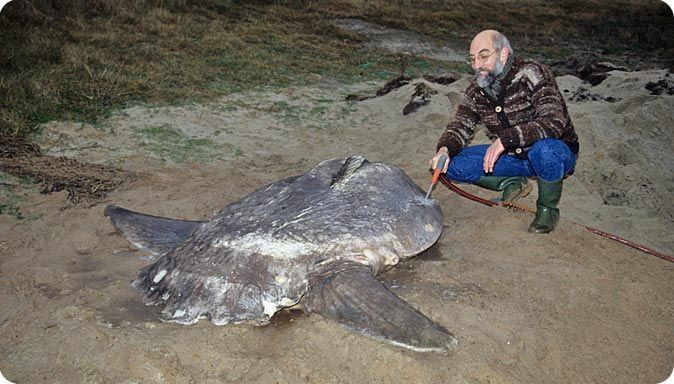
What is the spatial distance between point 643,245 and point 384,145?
2.43 metres

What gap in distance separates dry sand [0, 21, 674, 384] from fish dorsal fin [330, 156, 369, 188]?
60 centimetres

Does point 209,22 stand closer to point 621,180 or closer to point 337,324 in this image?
point 621,180

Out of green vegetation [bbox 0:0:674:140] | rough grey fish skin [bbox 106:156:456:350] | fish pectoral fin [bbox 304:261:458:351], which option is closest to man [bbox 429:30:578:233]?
rough grey fish skin [bbox 106:156:456:350]

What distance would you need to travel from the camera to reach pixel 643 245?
349 cm

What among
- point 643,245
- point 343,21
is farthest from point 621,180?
point 343,21

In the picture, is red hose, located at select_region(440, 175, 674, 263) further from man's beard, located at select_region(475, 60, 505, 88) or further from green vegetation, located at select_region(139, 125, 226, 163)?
green vegetation, located at select_region(139, 125, 226, 163)

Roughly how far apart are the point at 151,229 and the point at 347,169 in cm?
120

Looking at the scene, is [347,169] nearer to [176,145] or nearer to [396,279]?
[396,279]

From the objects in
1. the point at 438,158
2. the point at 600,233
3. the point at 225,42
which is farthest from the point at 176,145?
the point at 225,42

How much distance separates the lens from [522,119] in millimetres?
3594

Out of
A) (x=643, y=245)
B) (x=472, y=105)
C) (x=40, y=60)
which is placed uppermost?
(x=472, y=105)

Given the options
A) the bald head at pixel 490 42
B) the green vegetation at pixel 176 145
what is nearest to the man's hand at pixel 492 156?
the bald head at pixel 490 42

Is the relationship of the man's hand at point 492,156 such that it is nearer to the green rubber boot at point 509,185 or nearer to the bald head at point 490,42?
the bald head at point 490,42

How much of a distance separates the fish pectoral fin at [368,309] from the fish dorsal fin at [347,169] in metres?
0.61
